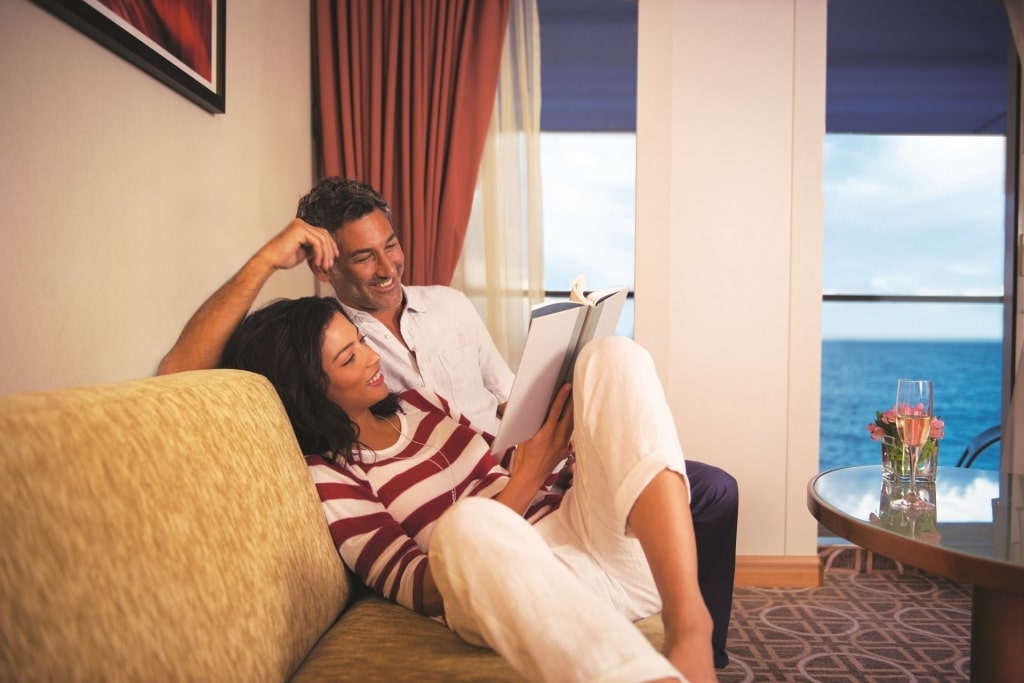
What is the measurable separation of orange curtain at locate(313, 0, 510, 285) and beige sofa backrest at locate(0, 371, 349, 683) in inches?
63.0

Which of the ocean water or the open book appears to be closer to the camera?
the open book

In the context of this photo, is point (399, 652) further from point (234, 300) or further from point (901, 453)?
point (901, 453)

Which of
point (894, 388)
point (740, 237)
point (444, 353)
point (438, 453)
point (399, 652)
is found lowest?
point (894, 388)

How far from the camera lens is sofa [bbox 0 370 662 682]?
0.72 meters

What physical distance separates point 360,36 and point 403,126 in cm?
37

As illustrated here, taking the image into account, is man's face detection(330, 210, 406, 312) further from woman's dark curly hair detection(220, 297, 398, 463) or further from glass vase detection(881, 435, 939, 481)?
glass vase detection(881, 435, 939, 481)

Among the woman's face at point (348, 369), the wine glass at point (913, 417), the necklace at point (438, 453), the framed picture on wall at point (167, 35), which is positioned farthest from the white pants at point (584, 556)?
the framed picture on wall at point (167, 35)

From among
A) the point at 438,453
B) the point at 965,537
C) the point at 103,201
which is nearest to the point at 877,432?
the point at 965,537

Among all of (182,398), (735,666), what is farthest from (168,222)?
(735,666)

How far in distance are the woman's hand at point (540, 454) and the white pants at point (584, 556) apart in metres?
0.07

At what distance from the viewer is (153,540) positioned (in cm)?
85

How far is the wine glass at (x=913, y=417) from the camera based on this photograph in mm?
1730

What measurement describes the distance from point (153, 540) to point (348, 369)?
63 cm

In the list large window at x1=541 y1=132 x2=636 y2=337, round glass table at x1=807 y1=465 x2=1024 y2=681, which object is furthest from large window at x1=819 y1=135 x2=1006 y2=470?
round glass table at x1=807 y1=465 x2=1024 y2=681
